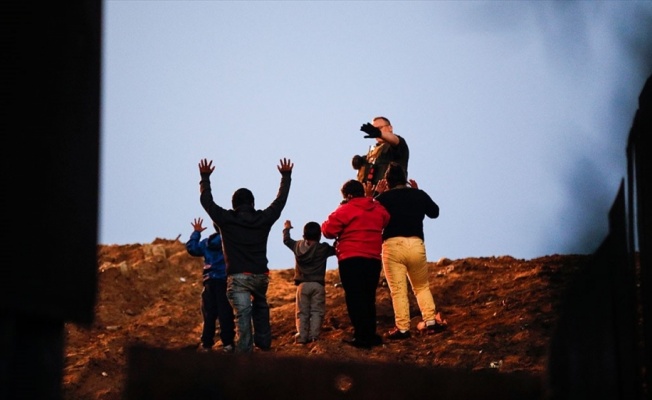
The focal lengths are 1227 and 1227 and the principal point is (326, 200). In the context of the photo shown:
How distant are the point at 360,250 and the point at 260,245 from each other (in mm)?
1084

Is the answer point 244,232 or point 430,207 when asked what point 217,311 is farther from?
point 430,207

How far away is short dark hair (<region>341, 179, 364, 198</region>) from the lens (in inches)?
537

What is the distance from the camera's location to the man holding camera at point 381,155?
47.2 ft

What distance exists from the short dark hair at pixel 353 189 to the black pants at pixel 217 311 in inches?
70.2

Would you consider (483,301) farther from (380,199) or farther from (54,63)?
(54,63)

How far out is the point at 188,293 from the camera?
66.1 ft

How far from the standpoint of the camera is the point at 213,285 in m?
14.1

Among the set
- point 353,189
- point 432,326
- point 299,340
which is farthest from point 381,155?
point 299,340

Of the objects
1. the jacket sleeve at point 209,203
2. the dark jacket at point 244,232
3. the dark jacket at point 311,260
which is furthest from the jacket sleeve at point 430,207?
the jacket sleeve at point 209,203

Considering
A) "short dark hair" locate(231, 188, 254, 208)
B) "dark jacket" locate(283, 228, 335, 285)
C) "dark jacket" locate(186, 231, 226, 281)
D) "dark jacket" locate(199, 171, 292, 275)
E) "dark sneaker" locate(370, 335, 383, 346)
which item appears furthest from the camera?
"dark jacket" locate(186, 231, 226, 281)

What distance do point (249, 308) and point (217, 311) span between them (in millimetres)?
1118

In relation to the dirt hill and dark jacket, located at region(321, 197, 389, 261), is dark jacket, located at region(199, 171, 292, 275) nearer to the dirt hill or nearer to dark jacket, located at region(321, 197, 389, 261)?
dark jacket, located at region(321, 197, 389, 261)

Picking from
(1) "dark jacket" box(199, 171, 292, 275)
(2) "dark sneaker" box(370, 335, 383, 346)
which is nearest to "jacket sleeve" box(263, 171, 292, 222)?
(1) "dark jacket" box(199, 171, 292, 275)

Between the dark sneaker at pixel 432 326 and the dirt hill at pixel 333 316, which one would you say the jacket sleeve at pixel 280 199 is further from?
the dark sneaker at pixel 432 326
